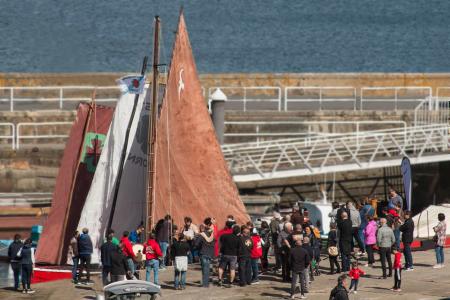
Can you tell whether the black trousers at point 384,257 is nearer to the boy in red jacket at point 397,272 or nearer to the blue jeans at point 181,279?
the boy in red jacket at point 397,272

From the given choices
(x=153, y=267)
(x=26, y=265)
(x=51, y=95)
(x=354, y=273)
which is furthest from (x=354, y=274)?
(x=51, y=95)

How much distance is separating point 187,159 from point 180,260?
5208 millimetres

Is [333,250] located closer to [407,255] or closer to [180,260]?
[407,255]

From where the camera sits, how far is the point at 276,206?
41781mm

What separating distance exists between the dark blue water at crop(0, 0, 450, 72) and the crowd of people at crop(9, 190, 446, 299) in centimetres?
6517

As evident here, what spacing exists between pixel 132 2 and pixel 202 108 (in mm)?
98275

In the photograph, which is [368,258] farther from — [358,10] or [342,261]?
[358,10]

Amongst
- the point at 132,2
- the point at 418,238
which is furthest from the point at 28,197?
the point at 132,2

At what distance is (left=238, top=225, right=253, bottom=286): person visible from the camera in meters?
27.7

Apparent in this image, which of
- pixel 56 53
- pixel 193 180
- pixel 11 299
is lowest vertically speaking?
pixel 11 299

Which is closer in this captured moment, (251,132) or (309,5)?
(251,132)

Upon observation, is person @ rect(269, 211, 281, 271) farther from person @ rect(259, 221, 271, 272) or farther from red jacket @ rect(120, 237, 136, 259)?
red jacket @ rect(120, 237, 136, 259)

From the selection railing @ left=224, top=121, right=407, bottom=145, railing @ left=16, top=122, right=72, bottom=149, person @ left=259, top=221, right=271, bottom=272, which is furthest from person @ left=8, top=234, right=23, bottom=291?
railing @ left=224, top=121, right=407, bottom=145

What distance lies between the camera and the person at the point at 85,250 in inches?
1139
